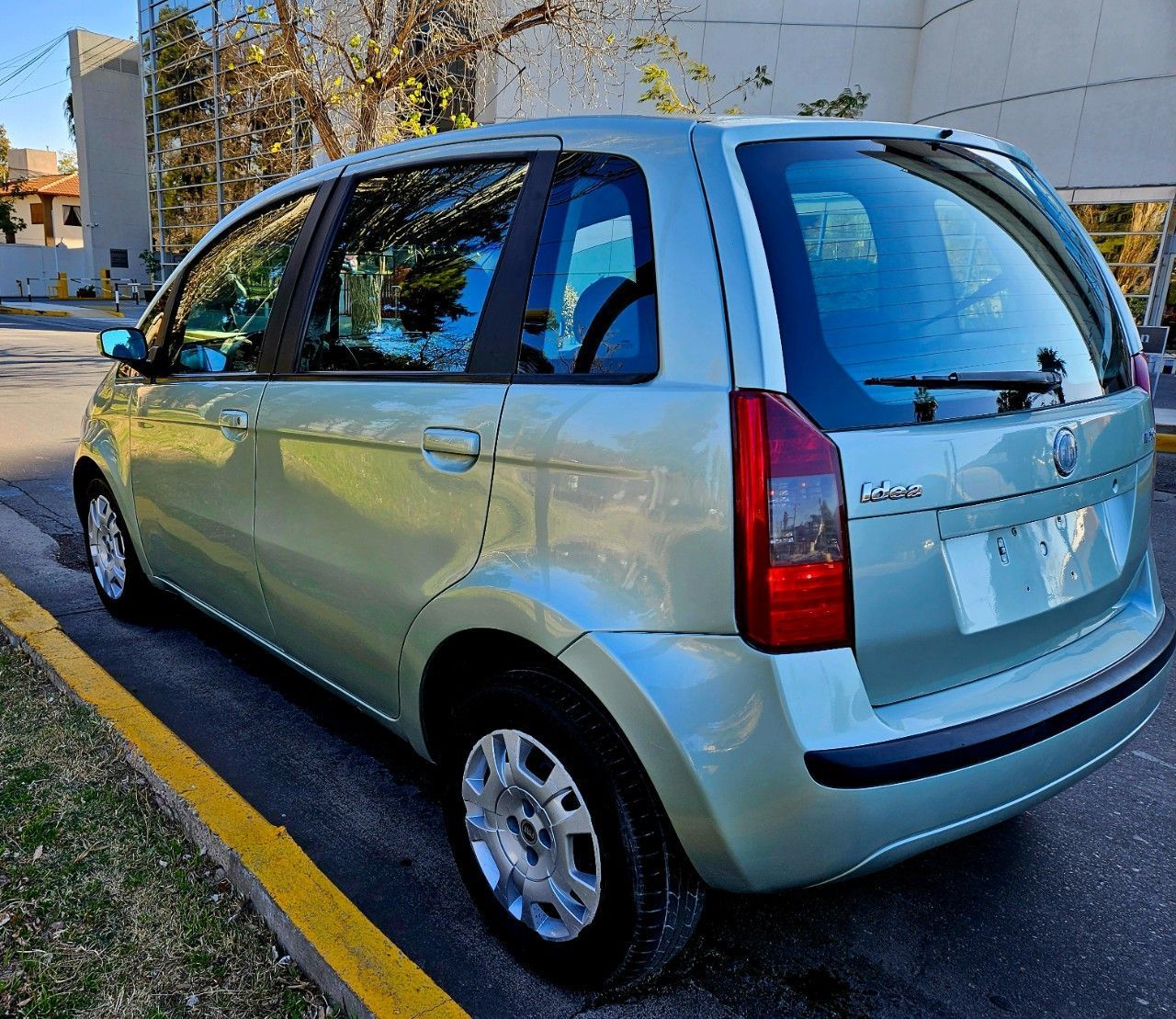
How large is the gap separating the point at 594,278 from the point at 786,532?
72 centimetres

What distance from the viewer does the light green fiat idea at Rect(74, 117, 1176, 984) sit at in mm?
1622

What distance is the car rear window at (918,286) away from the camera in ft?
5.62

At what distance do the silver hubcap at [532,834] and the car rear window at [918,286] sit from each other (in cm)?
95

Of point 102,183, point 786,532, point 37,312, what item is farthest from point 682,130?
point 102,183

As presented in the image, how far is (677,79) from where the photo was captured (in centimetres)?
1962

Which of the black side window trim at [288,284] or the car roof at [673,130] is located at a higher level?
the car roof at [673,130]

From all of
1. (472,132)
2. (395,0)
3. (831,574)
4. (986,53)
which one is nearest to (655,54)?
(986,53)

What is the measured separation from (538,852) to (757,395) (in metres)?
1.12

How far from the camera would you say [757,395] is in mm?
1622

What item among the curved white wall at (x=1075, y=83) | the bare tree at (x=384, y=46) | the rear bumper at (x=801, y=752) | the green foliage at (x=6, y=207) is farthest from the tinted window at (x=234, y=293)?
the green foliage at (x=6, y=207)

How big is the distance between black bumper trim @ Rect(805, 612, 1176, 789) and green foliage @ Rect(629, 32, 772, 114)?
8413mm

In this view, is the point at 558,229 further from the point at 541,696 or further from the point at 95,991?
the point at 95,991

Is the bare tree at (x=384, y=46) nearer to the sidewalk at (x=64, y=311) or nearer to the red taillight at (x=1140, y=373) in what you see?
the red taillight at (x=1140, y=373)

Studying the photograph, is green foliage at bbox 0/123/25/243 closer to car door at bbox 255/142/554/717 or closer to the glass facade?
the glass facade
